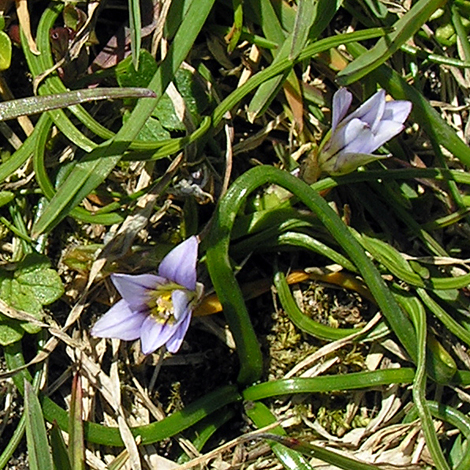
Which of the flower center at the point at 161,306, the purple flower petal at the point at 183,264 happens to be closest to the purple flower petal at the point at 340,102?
the purple flower petal at the point at 183,264

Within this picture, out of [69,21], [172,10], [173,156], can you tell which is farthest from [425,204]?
[69,21]

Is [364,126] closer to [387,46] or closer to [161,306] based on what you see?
[387,46]

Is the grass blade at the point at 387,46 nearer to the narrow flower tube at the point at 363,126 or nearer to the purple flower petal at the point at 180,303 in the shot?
the narrow flower tube at the point at 363,126

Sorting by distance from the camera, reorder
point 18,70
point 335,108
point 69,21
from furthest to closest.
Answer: point 18,70
point 69,21
point 335,108

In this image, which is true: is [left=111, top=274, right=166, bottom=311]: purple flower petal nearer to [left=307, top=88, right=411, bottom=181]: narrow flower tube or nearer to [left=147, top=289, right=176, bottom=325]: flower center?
[left=147, top=289, right=176, bottom=325]: flower center

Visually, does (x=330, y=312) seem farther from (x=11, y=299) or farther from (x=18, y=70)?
(x=18, y=70)
